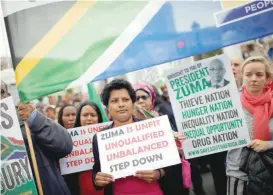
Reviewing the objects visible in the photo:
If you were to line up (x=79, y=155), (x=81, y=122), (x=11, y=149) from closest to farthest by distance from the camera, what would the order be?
1. (x=11, y=149)
2. (x=79, y=155)
3. (x=81, y=122)

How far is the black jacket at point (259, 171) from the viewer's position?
8.92ft

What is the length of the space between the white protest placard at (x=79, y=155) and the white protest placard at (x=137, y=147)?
17.9 inches

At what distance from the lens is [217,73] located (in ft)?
9.27

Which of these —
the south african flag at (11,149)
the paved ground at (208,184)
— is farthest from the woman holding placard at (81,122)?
the paved ground at (208,184)

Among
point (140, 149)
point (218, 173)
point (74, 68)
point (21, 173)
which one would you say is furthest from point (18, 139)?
point (218, 173)

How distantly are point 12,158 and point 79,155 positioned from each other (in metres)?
0.73

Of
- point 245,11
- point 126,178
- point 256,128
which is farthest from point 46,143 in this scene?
point 245,11

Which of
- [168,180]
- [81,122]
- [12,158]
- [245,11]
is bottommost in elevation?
[168,180]

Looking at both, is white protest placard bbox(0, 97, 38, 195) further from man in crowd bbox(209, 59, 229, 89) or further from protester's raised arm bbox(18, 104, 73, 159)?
man in crowd bbox(209, 59, 229, 89)

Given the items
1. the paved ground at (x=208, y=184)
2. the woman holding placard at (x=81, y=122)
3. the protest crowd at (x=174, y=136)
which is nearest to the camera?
the protest crowd at (x=174, y=136)

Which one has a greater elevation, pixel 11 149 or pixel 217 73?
pixel 217 73

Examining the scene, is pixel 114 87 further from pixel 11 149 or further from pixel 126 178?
pixel 11 149

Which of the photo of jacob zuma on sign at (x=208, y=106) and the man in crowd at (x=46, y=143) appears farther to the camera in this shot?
the photo of jacob zuma on sign at (x=208, y=106)

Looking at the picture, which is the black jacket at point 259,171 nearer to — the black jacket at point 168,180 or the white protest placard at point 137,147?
the black jacket at point 168,180
